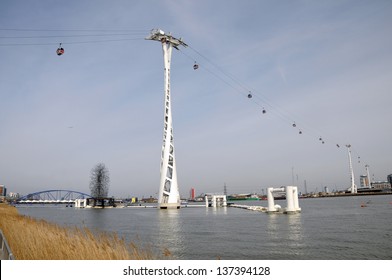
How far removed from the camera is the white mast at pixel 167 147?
9462 centimetres

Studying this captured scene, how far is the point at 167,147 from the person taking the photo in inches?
3703

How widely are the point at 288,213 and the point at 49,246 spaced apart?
2392 inches

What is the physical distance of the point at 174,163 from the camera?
96375 mm

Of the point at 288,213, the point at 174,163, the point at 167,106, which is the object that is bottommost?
the point at 288,213

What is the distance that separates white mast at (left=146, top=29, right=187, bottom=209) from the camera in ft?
310
